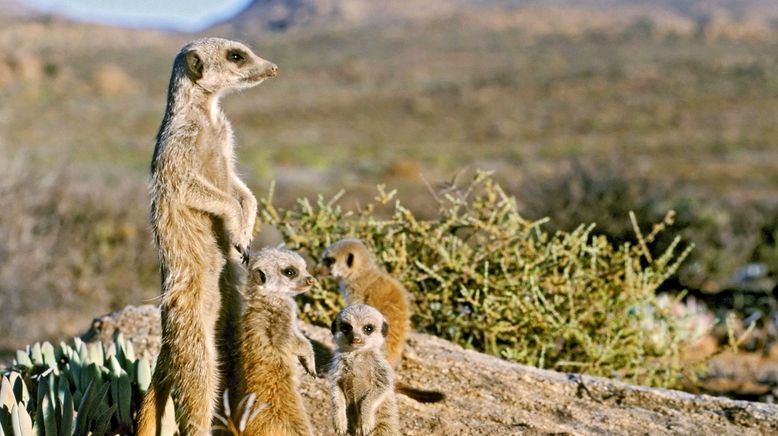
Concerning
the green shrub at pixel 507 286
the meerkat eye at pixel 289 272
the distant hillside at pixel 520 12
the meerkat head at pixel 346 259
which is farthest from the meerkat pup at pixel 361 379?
the distant hillside at pixel 520 12

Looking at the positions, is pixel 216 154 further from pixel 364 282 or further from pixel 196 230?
pixel 364 282

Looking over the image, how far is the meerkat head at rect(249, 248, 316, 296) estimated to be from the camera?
3748 mm

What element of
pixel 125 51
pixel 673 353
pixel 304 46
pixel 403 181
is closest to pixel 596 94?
pixel 403 181

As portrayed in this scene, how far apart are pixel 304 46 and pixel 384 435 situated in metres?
98.2

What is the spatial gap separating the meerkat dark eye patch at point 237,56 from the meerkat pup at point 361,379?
113cm

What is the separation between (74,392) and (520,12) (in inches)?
4696

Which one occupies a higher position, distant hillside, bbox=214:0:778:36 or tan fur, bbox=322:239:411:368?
distant hillside, bbox=214:0:778:36

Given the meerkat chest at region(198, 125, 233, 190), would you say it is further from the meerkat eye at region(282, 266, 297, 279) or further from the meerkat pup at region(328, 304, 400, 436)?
the meerkat pup at region(328, 304, 400, 436)

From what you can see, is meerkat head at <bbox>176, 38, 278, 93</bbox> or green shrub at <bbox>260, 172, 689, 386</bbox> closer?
meerkat head at <bbox>176, 38, 278, 93</bbox>

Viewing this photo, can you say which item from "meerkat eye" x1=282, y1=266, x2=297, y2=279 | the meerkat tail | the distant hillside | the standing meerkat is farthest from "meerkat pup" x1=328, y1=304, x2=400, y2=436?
the distant hillside


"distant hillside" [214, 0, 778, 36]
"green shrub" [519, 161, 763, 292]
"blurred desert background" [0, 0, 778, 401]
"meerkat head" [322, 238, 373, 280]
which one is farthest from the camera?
"distant hillside" [214, 0, 778, 36]

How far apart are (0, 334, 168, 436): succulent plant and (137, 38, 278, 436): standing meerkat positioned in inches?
6.5

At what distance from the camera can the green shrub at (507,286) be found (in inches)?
213

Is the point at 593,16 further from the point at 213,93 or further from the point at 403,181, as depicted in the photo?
the point at 213,93
